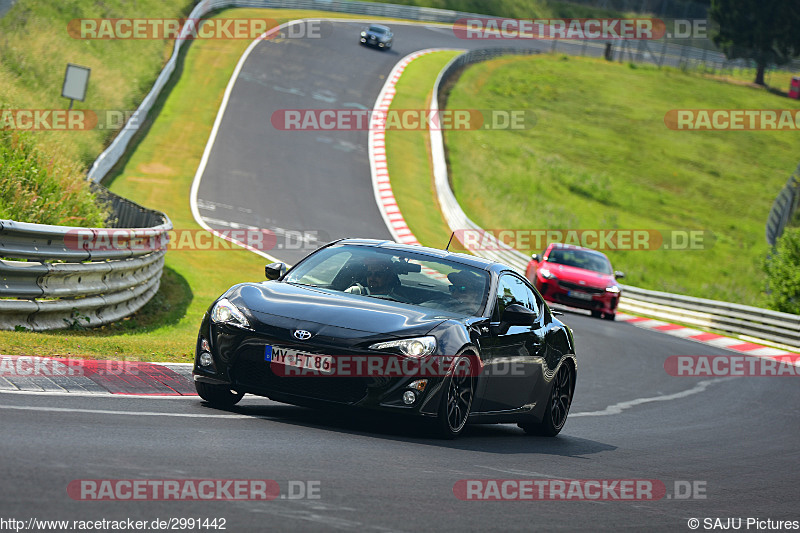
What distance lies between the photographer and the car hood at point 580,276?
80.2 feet

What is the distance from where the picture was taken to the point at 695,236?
46.5 metres

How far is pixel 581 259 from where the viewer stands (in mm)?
25641

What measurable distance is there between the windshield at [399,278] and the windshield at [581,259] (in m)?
16.5

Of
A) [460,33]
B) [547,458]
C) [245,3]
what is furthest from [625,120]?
[547,458]

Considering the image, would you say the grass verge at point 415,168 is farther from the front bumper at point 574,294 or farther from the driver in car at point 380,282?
the driver in car at point 380,282

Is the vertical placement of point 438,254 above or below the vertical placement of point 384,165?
above

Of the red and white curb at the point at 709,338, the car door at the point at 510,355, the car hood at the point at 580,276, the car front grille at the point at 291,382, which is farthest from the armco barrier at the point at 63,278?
the red and white curb at the point at 709,338

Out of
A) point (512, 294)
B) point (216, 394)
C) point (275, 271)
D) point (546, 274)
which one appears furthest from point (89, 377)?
point (546, 274)

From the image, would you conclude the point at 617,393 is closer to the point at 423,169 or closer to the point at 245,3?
the point at 423,169

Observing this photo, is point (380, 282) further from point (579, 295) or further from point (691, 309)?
point (691, 309)
